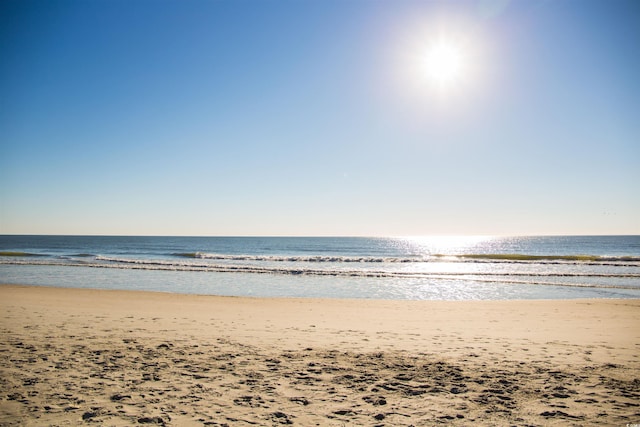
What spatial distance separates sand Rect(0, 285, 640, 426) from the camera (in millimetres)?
5445

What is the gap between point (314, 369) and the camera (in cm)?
741

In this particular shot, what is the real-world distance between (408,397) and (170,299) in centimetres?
1528

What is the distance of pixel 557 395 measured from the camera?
6.13m

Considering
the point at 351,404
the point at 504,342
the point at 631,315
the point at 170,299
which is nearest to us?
the point at 351,404

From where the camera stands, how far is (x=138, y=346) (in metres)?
8.93

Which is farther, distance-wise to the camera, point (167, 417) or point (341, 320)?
point (341, 320)

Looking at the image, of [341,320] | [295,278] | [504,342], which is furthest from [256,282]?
[504,342]

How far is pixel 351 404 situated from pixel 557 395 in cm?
351

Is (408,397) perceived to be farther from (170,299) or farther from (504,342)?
(170,299)

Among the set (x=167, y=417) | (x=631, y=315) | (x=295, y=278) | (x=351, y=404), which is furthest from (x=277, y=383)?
(x=295, y=278)

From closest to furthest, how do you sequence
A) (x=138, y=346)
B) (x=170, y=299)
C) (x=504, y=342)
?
(x=138, y=346) < (x=504, y=342) < (x=170, y=299)

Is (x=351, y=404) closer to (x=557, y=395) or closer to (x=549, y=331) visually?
(x=557, y=395)

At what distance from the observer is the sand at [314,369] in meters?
5.45

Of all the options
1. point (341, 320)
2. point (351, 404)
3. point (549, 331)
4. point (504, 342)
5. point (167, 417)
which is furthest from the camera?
point (341, 320)
